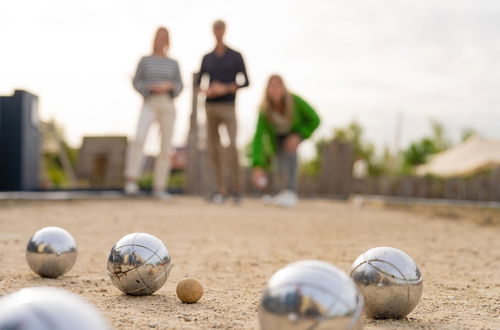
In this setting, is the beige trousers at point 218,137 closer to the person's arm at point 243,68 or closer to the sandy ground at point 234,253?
the person's arm at point 243,68

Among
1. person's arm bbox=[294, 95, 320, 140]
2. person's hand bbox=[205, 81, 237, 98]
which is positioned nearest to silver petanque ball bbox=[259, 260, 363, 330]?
person's hand bbox=[205, 81, 237, 98]

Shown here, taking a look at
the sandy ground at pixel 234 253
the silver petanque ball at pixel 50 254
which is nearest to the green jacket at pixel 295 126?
the sandy ground at pixel 234 253

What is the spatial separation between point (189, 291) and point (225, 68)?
6.02 m

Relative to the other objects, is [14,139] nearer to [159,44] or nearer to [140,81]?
[140,81]

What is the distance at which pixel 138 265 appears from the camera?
2.58 meters

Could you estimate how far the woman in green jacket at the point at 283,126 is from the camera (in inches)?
329

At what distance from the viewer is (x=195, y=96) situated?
12961 mm

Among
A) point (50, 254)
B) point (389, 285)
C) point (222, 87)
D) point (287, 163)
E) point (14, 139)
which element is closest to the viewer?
point (389, 285)

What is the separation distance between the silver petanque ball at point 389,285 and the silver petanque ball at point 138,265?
0.93 metres

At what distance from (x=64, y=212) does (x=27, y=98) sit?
3.72 meters

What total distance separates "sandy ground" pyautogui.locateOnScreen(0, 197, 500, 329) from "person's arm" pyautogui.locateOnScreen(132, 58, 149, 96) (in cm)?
166

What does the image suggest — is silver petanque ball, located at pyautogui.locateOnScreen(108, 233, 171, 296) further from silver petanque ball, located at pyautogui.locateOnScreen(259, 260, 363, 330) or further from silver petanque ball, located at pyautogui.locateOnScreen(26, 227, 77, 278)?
silver petanque ball, located at pyautogui.locateOnScreen(259, 260, 363, 330)

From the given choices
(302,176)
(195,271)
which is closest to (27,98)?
(195,271)

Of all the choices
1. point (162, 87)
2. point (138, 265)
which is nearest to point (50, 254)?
point (138, 265)
